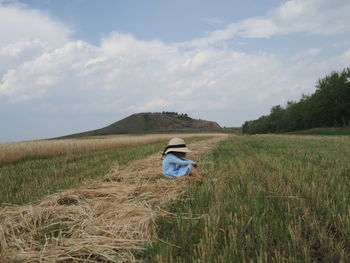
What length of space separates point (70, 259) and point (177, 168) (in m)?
3.10

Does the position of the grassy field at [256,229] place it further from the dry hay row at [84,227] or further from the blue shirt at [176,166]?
the blue shirt at [176,166]

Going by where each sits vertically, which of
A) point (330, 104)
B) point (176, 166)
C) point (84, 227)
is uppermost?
point (330, 104)

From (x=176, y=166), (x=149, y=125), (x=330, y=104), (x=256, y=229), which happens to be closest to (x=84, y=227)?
(x=256, y=229)

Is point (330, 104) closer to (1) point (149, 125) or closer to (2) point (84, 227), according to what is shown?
(2) point (84, 227)

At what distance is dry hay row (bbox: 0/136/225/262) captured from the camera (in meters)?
2.15

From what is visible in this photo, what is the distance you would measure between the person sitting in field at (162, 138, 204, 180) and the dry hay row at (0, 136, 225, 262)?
2.29 ft

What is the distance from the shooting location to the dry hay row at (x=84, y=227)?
2.15 meters

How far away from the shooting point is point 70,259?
2146mm

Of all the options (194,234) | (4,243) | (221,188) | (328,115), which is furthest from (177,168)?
(328,115)

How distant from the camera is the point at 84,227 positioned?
2742mm

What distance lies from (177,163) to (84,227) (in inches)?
95.6

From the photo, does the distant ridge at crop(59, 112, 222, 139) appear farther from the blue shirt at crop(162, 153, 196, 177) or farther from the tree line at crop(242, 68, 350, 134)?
the blue shirt at crop(162, 153, 196, 177)

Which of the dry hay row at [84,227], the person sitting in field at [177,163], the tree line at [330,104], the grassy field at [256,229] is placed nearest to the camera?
the grassy field at [256,229]

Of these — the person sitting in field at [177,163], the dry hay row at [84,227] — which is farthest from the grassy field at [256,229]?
the person sitting in field at [177,163]
